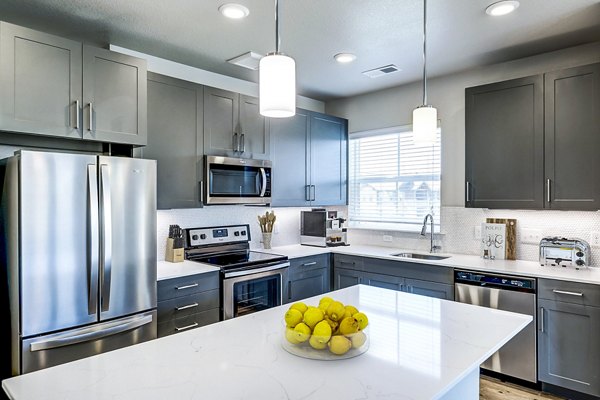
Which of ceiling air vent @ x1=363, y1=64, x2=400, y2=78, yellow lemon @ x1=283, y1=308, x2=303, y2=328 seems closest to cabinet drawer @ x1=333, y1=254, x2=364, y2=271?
ceiling air vent @ x1=363, y1=64, x2=400, y2=78

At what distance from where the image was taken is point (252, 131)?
366cm

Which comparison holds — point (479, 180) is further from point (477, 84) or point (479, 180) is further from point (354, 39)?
point (354, 39)

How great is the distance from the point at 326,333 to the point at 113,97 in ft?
7.24

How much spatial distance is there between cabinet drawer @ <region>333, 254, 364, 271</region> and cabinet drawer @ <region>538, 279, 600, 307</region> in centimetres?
157

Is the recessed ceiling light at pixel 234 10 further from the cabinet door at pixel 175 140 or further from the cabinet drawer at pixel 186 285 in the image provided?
the cabinet drawer at pixel 186 285

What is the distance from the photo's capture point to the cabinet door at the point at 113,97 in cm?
253

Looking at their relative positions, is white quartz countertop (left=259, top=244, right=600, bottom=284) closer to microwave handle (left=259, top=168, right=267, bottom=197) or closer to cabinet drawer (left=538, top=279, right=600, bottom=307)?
cabinet drawer (left=538, top=279, right=600, bottom=307)

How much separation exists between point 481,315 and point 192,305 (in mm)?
1926

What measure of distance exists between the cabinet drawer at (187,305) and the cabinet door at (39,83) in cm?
128

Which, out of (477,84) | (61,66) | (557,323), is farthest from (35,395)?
(477,84)

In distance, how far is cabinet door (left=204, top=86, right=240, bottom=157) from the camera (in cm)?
331

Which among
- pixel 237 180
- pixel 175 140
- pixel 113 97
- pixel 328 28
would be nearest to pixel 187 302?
pixel 237 180

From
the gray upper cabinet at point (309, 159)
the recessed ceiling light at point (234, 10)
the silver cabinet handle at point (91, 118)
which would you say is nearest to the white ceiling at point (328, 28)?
the recessed ceiling light at point (234, 10)

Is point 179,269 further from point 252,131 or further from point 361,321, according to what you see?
point 361,321
